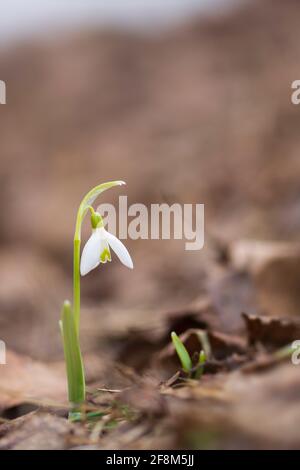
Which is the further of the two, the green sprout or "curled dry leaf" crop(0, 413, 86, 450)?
the green sprout

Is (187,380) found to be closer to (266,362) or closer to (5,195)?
(266,362)

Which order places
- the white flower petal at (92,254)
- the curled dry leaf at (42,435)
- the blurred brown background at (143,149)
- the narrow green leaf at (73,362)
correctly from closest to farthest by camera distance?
the curled dry leaf at (42,435) < the narrow green leaf at (73,362) < the white flower petal at (92,254) < the blurred brown background at (143,149)

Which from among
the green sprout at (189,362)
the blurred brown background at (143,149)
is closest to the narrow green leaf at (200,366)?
the green sprout at (189,362)

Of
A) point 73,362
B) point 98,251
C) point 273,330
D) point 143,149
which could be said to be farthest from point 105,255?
point 143,149

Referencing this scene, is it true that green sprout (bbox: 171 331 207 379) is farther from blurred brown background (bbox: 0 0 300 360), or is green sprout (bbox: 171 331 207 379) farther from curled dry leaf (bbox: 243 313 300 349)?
blurred brown background (bbox: 0 0 300 360)

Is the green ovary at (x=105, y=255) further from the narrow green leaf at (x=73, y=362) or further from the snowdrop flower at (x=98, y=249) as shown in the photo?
the narrow green leaf at (x=73, y=362)

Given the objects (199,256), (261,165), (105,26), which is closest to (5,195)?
(261,165)

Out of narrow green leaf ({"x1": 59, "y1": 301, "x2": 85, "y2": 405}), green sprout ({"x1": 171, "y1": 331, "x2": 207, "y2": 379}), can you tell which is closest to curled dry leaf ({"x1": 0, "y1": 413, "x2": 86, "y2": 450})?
A: narrow green leaf ({"x1": 59, "y1": 301, "x2": 85, "y2": 405})
